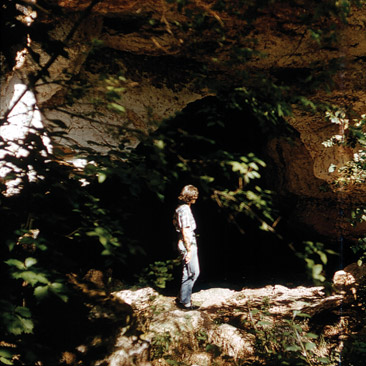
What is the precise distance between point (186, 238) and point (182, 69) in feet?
7.57

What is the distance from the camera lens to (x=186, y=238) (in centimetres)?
349

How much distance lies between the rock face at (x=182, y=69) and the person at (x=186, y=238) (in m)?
0.98

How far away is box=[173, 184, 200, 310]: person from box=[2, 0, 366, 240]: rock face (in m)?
0.98

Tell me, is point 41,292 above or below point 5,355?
above

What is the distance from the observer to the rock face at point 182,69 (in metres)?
3.01

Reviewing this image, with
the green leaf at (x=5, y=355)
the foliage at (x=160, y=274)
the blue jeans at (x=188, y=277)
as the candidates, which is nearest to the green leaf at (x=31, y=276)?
the green leaf at (x=5, y=355)

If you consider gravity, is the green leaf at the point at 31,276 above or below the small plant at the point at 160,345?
above

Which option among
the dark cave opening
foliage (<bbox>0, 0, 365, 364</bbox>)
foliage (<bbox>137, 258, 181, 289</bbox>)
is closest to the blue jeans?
foliage (<bbox>137, 258, 181, 289</bbox>)

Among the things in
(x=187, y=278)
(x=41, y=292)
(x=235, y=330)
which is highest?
(x=41, y=292)

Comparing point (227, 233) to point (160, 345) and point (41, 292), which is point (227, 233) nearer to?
point (160, 345)

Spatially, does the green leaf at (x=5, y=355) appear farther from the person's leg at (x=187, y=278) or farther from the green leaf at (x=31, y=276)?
the person's leg at (x=187, y=278)

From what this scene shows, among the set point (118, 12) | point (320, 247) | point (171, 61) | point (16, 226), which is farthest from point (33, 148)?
point (171, 61)

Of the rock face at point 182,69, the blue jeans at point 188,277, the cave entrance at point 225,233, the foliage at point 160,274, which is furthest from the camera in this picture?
the cave entrance at point 225,233

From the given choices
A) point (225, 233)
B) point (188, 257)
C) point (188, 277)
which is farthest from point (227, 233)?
point (188, 257)
